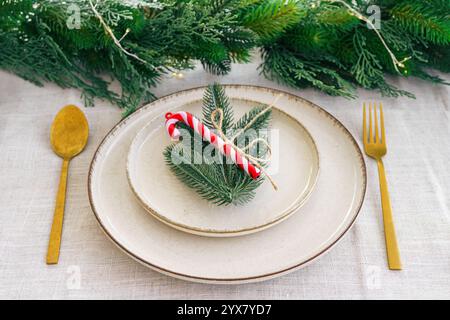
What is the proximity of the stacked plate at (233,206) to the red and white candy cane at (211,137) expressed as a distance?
0.03 meters

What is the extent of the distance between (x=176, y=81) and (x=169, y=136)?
0.23 m

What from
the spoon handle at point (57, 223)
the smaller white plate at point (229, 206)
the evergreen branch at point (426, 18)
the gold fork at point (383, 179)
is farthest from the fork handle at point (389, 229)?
the spoon handle at point (57, 223)

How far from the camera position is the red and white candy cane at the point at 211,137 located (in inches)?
24.3

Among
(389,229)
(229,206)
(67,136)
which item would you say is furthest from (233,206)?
(67,136)

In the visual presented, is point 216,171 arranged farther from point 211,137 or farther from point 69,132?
point 69,132

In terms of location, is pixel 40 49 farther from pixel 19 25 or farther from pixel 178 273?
pixel 178 273

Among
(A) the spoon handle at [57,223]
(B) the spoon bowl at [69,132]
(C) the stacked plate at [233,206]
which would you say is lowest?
(A) the spoon handle at [57,223]

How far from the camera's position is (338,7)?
829 mm

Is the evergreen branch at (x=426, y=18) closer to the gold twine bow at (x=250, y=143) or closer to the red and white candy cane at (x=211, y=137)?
the gold twine bow at (x=250, y=143)

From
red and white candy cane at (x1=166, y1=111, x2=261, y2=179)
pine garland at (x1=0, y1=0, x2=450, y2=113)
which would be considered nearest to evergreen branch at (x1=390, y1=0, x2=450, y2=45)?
pine garland at (x1=0, y1=0, x2=450, y2=113)

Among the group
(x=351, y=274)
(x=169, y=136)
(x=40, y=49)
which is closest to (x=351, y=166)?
(x=351, y=274)

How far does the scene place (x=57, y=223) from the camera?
25.4 inches

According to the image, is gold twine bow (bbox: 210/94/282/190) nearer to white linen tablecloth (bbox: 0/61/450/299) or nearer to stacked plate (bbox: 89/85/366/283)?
stacked plate (bbox: 89/85/366/283)

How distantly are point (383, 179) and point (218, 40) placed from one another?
37 cm
